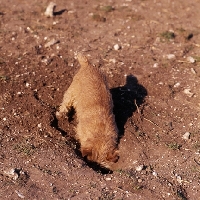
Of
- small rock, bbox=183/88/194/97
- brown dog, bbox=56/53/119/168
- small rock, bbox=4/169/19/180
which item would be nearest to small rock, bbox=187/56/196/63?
small rock, bbox=183/88/194/97

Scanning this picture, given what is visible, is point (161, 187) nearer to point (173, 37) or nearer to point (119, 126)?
point (119, 126)

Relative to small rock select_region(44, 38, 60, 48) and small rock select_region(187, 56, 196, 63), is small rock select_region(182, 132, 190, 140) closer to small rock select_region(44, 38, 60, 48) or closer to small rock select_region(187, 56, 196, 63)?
small rock select_region(187, 56, 196, 63)

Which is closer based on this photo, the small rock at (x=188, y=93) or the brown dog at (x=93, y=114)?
the brown dog at (x=93, y=114)

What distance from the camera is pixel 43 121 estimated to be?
6.97m

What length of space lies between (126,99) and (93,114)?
4.28ft

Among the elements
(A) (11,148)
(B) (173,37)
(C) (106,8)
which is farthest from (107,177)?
(C) (106,8)

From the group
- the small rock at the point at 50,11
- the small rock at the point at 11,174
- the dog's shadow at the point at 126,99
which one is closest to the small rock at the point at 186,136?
the dog's shadow at the point at 126,99

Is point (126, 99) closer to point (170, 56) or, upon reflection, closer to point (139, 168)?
point (139, 168)

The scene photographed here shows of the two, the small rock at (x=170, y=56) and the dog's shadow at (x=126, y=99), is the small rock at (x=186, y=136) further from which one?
the small rock at (x=170, y=56)

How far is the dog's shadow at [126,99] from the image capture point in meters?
7.30

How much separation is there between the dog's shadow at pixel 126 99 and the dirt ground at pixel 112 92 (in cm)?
2

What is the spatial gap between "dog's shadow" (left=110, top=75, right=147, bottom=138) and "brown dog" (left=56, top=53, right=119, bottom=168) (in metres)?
0.52

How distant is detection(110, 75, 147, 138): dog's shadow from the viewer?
7.30m

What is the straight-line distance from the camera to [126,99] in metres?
7.80
